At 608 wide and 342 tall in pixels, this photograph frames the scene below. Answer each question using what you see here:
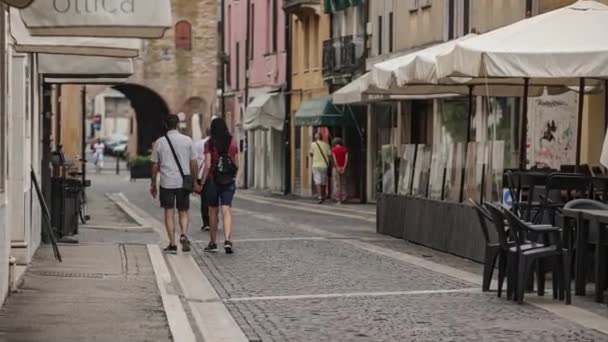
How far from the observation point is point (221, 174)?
20500mm

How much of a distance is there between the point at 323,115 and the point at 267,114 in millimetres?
8823

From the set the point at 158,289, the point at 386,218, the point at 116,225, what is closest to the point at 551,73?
the point at 158,289

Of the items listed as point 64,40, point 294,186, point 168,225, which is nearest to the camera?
point 64,40

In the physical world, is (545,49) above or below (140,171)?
above

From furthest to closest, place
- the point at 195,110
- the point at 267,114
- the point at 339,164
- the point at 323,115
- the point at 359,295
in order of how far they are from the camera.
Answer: the point at 195,110, the point at 267,114, the point at 323,115, the point at 339,164, the point at 359,295

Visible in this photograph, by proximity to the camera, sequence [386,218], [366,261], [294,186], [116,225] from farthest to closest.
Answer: [294,186] < [116,225] < [386,218] < [366,261]

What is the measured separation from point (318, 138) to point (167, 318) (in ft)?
98.1

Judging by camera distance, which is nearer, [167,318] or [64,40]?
[167,318]

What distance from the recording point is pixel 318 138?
1686 inches

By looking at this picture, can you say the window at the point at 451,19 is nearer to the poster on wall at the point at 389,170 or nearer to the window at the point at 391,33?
the window at the point at 391,33

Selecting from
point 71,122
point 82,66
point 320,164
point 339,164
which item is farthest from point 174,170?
point 71,122

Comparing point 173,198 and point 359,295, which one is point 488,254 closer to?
point 359,295

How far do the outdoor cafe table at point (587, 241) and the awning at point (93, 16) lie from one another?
4.19m

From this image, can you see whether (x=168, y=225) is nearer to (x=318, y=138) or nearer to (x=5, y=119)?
(x=5, y=119)
